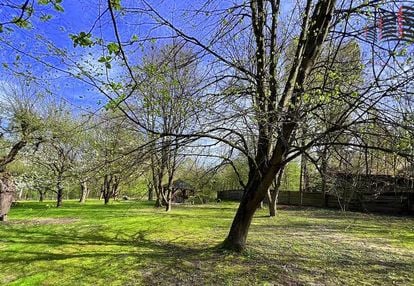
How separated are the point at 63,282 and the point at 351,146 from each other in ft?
14.0


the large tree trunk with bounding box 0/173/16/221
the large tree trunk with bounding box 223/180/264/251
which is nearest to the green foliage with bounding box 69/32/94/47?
the large tree trunk with bounding box 223/180/264/251

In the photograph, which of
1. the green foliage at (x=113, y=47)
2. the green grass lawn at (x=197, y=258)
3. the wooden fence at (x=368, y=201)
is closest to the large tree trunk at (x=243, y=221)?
the green grass lawn at (x=197, y=258)

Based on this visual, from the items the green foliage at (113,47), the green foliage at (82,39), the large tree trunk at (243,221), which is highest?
the green foliage at (113,47)

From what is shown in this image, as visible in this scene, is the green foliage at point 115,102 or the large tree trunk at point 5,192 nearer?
the green foliage at point 115,102

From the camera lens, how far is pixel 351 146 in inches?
180

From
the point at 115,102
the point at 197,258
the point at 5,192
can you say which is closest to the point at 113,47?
the point at 115,102

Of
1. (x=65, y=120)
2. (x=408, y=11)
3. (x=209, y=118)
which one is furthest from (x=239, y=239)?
(x=65, y=120)

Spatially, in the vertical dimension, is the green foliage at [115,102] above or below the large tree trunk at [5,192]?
above

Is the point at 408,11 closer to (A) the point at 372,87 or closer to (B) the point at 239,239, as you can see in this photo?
(A) the point at 372,87

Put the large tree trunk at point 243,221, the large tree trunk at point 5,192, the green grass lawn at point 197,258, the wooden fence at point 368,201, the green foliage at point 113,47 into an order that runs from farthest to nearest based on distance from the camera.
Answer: the wooden fence at point 368,201, the large tree trunk at point 5,192, the large tree trunk at point 243,221, the green grass lawn at point 197,258, the green foliage at point 113,47

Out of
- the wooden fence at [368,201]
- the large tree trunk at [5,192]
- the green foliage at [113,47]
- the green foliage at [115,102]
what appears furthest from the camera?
the wooden fence at [368,201]

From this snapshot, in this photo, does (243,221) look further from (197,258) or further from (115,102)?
(115,102)

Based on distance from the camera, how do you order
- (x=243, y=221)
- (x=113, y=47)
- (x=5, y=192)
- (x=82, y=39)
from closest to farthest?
(x=82, y=39) < (x=113, y=47) < (x=243, y=221) < (x=5, y=192)

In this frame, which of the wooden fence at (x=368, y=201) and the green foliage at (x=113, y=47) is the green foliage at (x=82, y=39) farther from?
the wooden fence at (x=368, y=201)
